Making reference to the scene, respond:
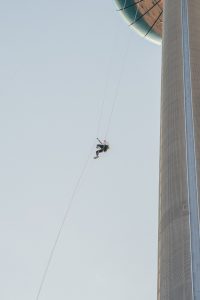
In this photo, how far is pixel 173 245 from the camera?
8758 mm

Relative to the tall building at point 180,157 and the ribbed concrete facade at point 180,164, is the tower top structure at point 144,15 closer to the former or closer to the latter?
the tall building at point 180,157

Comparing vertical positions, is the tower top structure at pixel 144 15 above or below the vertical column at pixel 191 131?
above

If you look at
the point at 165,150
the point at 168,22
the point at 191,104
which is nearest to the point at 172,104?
the point at 191,104

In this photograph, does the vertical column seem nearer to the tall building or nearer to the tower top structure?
the tall building

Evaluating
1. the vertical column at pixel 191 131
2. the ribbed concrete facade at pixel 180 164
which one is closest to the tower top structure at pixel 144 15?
the vertical column at pixel 191 131

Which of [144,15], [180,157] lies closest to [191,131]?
[180,157]

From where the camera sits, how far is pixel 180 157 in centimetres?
1040

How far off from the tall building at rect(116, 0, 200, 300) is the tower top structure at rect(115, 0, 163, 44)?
9118 millimetres

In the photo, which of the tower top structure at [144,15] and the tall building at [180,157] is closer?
the tall building at [180,157]

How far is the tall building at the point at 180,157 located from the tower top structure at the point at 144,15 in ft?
29.9

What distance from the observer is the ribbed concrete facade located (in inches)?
324

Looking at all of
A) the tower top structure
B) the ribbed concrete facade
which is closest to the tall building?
the ribbed concrete facade

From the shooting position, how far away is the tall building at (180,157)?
8.25m

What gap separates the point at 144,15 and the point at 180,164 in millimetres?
17792
